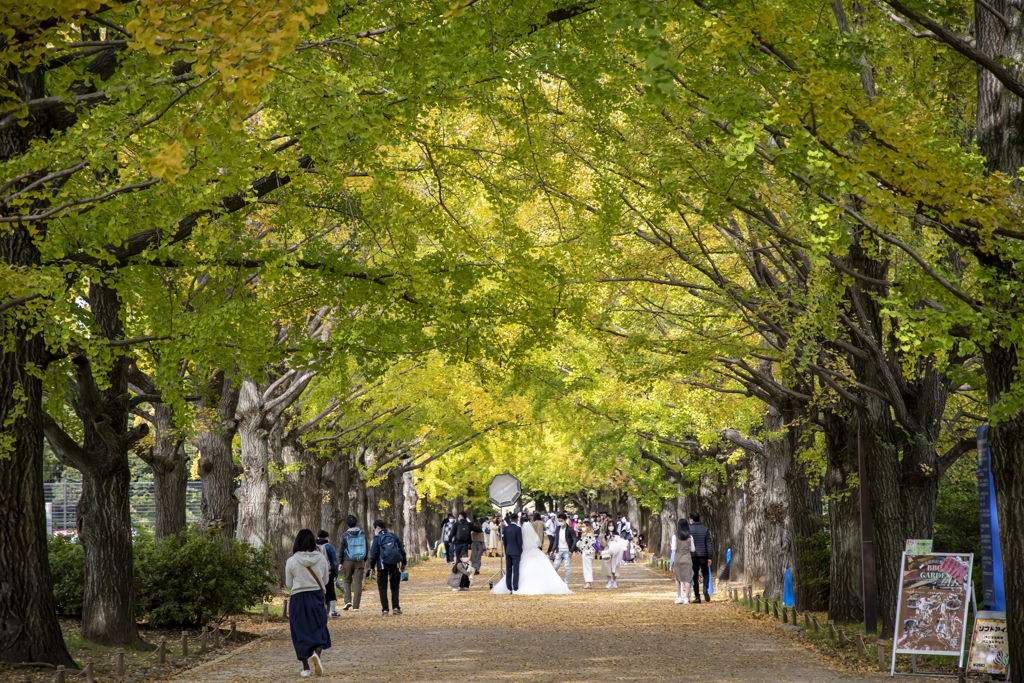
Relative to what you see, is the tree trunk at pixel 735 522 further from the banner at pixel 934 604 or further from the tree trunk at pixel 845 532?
the banner at pixel 934 604

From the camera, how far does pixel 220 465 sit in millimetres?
18938

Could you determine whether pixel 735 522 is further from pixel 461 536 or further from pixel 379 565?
pixel 379 565

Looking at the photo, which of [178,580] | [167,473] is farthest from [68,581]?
[167,473]

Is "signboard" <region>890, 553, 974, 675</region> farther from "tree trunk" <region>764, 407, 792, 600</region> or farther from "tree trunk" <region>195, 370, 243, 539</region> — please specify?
"tree trunk" <region>195, 370, 243, 539</region>

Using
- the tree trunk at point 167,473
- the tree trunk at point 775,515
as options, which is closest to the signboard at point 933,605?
the tree trunk at point 775,515

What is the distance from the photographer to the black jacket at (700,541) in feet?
72.9

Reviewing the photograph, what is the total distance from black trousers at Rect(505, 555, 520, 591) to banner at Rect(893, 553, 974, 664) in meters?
15.6

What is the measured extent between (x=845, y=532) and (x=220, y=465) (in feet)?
36.6

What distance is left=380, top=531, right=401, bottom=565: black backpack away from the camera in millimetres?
19766

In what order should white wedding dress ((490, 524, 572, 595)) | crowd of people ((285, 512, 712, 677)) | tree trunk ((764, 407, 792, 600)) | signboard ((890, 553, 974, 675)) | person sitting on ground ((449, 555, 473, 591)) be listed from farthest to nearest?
person sitting on ground ((449, 555, 473, 591))
white wedding dress ((490, 524, 572, 595))
tree trunk ((764, 407, 792, 600))
crowd of people ((285, 512, 712, 677))
signboard ((890, 553, 974, 675))

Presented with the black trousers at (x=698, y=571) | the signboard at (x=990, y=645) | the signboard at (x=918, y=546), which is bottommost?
the black trousers at (x=698, y=571)

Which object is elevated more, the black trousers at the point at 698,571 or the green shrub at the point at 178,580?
the green shrub at the point at 178,580

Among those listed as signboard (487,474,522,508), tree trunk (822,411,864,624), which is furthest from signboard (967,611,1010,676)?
signboard (487,474,522,508)

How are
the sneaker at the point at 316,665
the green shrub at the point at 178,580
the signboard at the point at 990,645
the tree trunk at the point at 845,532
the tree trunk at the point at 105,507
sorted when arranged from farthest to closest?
the tree trunk at the point at 845,532 → the green shrub at the point at 178,580 → the tree trunk at the point at 105,507 → the sneaker at the point at 316,665 → the signboard at the point at 990,645
